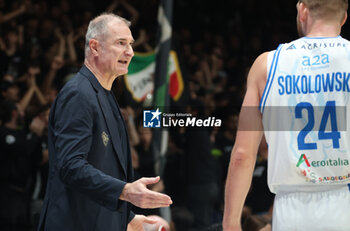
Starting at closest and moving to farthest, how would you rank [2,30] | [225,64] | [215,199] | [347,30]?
[215,199] → [347,30] → [2,30] → [225,64]

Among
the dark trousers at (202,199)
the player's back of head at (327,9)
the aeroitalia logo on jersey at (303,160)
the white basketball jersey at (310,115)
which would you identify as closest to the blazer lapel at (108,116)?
the white basketball jersey at (310,115)

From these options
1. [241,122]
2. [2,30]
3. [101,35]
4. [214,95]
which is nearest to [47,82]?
[2,30]

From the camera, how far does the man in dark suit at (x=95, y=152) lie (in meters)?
2.61

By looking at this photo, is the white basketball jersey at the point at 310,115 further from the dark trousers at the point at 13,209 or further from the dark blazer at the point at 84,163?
the dark trousers at the point at 13,209

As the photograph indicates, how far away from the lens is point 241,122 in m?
2.65

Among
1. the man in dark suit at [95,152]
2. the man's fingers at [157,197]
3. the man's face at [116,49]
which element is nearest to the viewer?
the man's fingers at [157,197]

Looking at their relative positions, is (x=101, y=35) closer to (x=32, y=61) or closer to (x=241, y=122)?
(x=241, y=122)

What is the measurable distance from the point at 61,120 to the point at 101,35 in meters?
0.56

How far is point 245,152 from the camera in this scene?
2602 millimetres

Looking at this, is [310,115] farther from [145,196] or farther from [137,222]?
[137,222]

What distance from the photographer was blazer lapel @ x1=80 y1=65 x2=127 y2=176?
9.57 ft

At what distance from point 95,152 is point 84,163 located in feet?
0.69

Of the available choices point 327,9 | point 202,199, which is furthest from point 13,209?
point 327,9

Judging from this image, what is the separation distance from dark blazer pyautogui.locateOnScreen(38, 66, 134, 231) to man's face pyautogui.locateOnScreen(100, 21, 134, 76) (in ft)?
0.39
